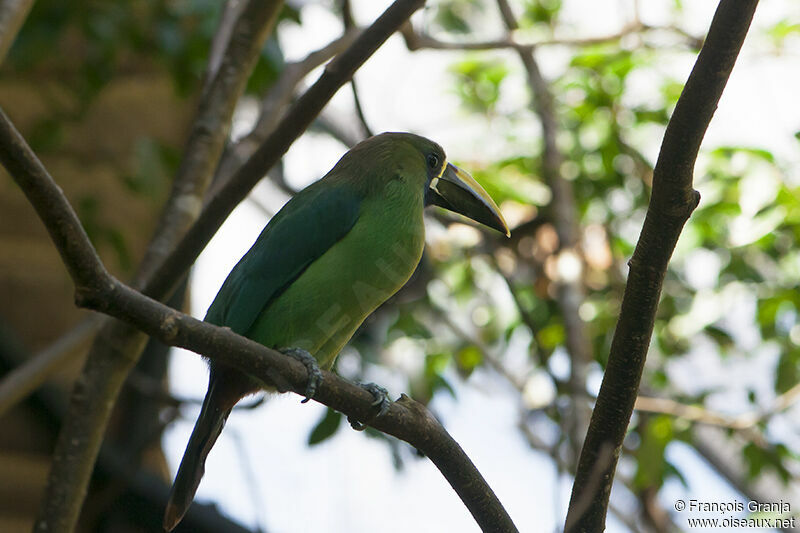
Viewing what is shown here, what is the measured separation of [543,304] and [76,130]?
247 cm

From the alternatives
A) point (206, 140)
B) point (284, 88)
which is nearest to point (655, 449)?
point (284, 88)

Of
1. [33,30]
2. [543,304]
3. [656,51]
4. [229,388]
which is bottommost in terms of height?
[229,388]

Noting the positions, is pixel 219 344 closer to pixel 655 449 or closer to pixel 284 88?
pixel 284 88

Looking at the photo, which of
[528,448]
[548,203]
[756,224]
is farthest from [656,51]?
[528,448]

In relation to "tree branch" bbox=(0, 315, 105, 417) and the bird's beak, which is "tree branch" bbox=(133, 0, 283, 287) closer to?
"tree branch" bbox=(0, 315, 105, 417)

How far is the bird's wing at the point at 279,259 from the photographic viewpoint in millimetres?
2291

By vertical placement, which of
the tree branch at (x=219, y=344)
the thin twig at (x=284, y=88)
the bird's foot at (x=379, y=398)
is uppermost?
the thin twig at (x=284, y=88)

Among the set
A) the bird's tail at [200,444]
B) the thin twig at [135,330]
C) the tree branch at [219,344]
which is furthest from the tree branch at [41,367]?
the tree branch at [219,344]

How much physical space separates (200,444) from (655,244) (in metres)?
1.18

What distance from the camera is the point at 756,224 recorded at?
3.09 metres

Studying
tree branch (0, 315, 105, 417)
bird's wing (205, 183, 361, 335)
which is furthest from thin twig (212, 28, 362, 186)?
bird's wing (205, 183, 361, 335)

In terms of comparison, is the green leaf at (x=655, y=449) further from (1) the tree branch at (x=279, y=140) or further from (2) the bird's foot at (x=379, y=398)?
(1) the tree branch at (x=279, y=140)

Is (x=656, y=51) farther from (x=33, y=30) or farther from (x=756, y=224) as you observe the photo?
(x=33, y=30)

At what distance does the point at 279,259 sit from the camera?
7.59 ft
